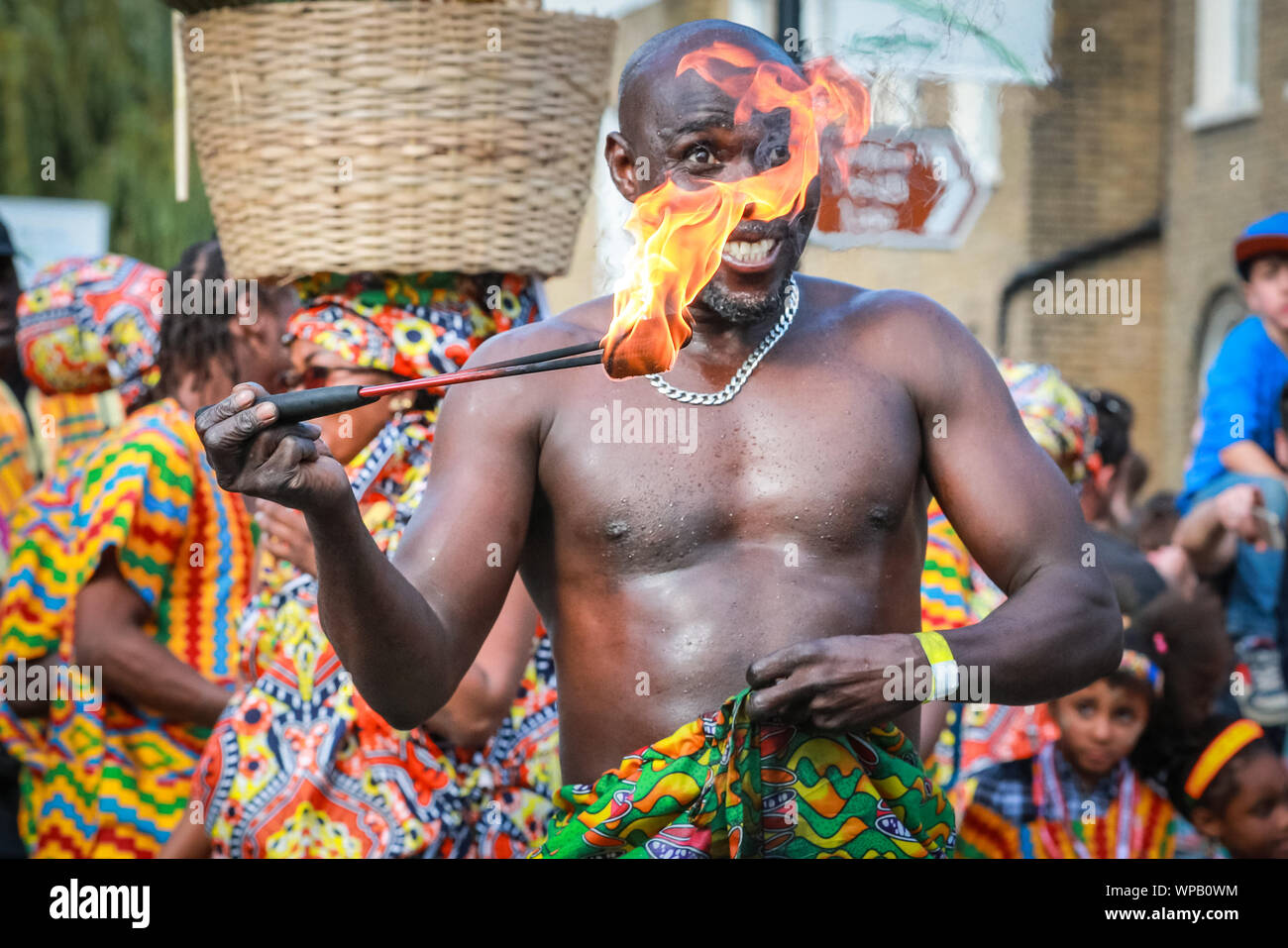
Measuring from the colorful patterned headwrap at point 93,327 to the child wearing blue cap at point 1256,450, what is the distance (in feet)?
10.4

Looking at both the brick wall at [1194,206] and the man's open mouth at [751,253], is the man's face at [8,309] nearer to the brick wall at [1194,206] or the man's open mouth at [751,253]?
the man's open mouth at [751,253]

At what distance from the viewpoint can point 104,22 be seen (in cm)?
1298

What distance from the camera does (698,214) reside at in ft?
8.09

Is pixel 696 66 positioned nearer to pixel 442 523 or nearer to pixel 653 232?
pixel 653 232

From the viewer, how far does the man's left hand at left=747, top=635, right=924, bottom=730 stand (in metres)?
2.26

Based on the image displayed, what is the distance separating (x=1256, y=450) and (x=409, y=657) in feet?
11.6

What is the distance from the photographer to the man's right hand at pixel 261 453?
209cm

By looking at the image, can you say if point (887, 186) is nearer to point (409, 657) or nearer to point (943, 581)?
point (943, 581)

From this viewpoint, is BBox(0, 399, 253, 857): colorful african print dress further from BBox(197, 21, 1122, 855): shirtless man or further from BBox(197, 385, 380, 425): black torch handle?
BBox(197, 385, 380, 425): black torch handle

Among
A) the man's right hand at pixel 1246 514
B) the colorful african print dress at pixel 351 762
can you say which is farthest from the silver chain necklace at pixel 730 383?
the man's right hand at pixel 1246 514

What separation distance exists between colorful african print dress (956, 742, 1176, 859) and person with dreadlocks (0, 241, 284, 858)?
192cm

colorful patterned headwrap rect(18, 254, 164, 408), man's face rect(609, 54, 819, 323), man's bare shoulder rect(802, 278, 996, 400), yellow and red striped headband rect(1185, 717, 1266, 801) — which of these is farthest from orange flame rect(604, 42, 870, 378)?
colorful patterned headwrap rect(18, 254, 164, 408)

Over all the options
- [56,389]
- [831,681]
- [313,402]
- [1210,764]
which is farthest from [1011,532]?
[56,389]
